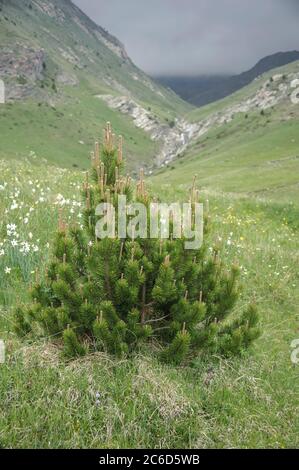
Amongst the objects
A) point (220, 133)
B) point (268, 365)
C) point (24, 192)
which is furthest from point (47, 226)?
point (220, 133)

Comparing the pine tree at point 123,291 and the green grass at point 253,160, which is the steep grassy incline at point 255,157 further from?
the pine tree at point 123,291

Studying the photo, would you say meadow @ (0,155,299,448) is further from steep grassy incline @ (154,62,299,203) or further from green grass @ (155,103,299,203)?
green grass @ (155,103,299,203)

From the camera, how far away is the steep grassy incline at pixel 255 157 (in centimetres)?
5231

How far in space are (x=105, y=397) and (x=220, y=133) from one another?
180064 millimetres

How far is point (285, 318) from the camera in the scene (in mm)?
9914

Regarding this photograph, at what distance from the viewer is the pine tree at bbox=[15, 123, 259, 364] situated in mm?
6125

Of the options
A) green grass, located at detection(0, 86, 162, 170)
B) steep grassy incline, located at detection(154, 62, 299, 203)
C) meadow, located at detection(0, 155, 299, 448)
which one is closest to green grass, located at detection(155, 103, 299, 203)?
steep grassy incline, located at detection(154, 62, 299, 203)

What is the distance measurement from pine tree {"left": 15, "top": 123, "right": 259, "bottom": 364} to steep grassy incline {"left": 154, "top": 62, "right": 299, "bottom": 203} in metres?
22.2

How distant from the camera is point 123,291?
20.2 feet

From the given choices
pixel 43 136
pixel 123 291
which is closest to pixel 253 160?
pixel 123 291

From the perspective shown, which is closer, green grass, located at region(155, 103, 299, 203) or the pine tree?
the pine tree

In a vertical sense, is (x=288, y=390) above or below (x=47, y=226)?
below

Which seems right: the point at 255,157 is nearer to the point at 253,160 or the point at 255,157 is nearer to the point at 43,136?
the point at 253,160
